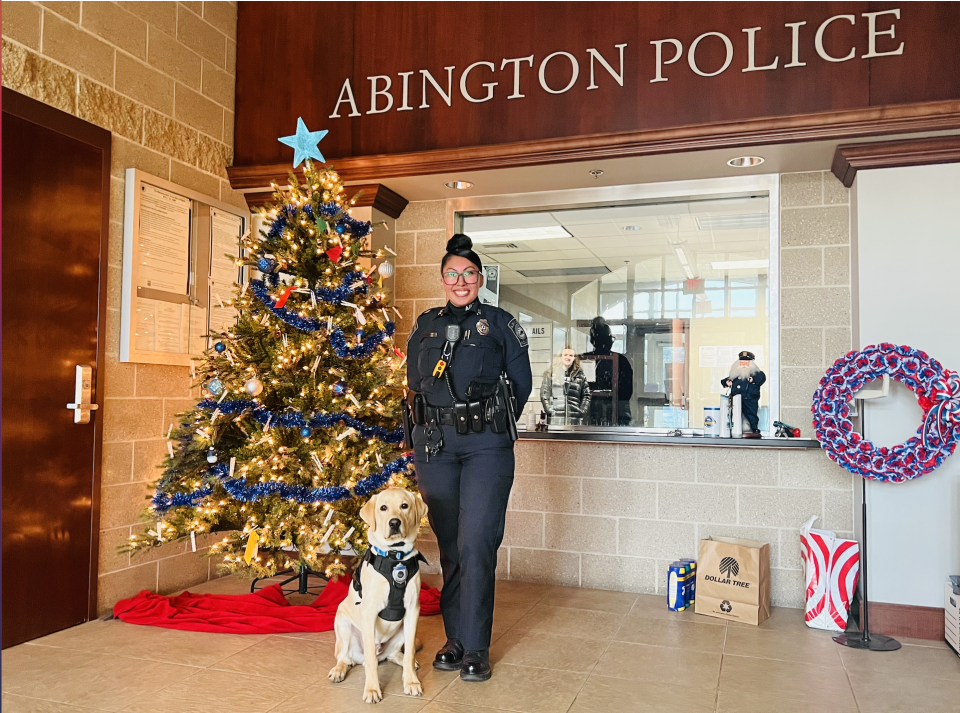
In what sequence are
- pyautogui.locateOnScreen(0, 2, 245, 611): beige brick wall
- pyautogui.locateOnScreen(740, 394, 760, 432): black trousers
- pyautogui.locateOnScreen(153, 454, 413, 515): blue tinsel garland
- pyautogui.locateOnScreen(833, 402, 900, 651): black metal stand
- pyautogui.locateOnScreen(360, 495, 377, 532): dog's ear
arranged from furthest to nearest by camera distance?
pyautogui.locateOnScreen(740, 394, 760, 432): black trousers
pyautogui.locateOnScreen(153, 454, 413, 515): blue tinsel garland
pyautogui.locateOnScreen(0, 2, 245, 611): beige brick wall
pyautogui.locateOnScreen(833, 402, 900, 651): black metal stand
pyautogui.locateOnScreen(360, 495, 377, 532): dog's ear

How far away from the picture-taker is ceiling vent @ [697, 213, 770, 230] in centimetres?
455

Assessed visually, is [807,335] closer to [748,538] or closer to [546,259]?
[748,538]

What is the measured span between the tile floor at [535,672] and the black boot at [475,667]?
1.5 inches

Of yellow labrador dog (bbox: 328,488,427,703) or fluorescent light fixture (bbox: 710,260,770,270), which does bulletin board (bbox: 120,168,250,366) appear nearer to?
yellow labrador dog (bbox: 328,488,427,703)

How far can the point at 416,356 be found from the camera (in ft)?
11.2

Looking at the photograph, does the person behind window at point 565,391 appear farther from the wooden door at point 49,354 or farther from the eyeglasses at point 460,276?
the wooden door at point 49,354

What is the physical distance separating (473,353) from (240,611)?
188cm

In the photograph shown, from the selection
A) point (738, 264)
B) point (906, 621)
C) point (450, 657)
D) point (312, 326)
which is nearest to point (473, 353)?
point (312, 326)

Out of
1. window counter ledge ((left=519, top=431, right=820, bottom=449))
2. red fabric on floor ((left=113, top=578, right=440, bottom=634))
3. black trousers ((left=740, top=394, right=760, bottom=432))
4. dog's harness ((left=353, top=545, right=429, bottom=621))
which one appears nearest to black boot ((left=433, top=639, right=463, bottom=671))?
dog's harness ((left=353, top=545, right=429, bottom=621))

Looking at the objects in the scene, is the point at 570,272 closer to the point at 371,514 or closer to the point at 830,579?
the point at 830,579

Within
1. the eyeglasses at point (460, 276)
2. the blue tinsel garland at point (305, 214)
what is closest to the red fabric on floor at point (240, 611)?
the eyeglasses at point (460, 276)

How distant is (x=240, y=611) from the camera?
3914 mm

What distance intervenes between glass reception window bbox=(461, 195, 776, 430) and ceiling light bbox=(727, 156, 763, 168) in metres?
0.31

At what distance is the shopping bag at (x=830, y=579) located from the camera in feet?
12.6
